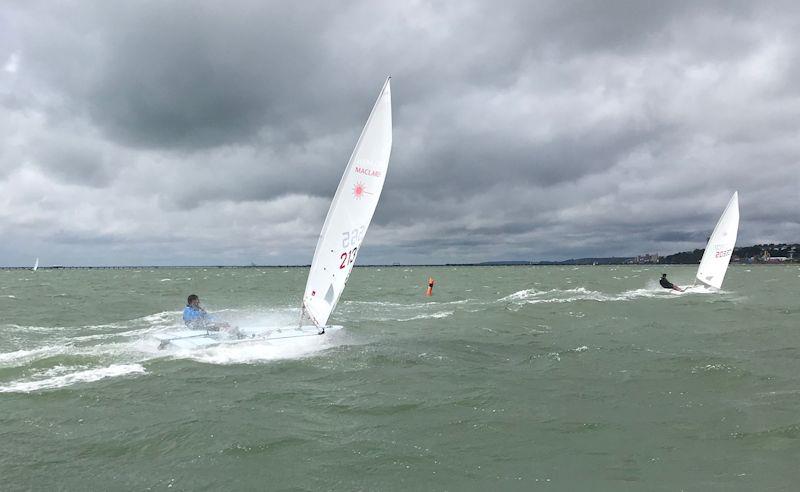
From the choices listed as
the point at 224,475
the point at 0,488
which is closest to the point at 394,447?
the point at 224,475

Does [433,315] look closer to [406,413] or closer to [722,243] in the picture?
[406,413]

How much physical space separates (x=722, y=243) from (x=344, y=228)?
1411 inches

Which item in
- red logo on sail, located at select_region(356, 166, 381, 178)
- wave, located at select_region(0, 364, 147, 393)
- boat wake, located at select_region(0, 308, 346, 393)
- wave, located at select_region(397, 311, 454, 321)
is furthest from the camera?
wave, located at select_region(397, 311, 454, 321)

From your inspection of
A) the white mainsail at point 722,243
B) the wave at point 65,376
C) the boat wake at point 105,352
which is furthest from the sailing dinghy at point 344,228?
the white mainsail at point 722,243

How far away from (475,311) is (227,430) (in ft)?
66.8

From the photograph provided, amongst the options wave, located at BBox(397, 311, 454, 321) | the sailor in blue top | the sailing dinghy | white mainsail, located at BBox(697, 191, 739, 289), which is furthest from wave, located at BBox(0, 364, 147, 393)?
white mainsail, located at BBox(697, 191, 739, 289)

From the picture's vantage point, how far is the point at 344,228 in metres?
14.6

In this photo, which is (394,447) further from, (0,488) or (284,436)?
(0,488)

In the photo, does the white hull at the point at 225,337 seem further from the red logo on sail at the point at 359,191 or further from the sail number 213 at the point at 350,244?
the red logo on sail at the point at 359,191

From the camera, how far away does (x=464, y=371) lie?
12.7 metres

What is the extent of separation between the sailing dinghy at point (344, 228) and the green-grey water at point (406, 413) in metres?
0.58

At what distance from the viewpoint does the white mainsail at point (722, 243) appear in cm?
3960

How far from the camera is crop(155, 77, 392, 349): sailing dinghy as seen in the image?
1380 centimetres

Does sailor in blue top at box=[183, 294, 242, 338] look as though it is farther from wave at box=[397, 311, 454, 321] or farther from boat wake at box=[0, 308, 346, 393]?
wave at box=[397, 311, 454, 321]
